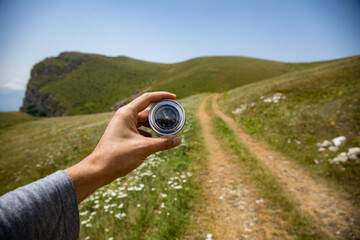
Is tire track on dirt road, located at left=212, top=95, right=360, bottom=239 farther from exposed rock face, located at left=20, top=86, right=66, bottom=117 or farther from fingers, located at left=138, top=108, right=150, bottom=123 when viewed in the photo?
exposed rock face, located at left=20, top=86, right=66, bottom=117

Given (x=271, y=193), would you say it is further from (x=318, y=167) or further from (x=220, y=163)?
(x=318, y=167)

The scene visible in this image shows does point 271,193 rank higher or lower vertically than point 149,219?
lower

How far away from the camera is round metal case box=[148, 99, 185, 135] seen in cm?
292

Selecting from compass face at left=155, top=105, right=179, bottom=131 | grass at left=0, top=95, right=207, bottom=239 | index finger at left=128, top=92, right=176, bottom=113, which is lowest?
grass at left=0, top=95, right=207, bottom=239

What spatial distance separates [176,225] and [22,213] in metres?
4.42

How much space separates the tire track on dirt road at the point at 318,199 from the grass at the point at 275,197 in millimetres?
317

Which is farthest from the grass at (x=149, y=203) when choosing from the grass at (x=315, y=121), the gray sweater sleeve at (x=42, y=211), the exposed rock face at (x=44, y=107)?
the exposed rock face at (x=44, y=107)

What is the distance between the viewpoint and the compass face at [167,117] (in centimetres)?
296

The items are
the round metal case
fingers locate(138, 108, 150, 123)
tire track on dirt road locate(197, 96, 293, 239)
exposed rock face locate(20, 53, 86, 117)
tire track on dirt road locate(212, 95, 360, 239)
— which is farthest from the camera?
exposed rock face locate(20, 53, 86, 117)

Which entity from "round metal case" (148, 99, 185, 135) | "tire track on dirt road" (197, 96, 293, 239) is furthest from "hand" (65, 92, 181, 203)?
"tire track on dirt road" (197, 96, 293, 239)

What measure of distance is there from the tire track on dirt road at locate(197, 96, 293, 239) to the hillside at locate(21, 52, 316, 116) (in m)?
29.1

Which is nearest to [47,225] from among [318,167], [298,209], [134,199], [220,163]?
[134,199]

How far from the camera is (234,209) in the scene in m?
5.92

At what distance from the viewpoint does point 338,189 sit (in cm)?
680
